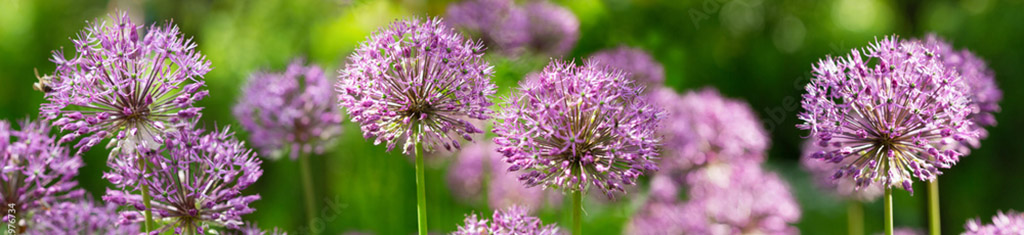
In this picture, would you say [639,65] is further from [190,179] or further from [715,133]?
[190,179]

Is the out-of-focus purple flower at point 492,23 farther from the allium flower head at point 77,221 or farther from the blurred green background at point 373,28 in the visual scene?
the allium flower head at point 77,221

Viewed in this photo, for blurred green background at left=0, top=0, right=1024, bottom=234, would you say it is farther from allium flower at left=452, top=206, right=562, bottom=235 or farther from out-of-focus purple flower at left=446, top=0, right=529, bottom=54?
allium flower at left=452, top=206, right=562, bottom=235

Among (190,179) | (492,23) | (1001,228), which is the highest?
(492,23)

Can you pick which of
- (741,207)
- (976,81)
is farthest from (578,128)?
(741,207)

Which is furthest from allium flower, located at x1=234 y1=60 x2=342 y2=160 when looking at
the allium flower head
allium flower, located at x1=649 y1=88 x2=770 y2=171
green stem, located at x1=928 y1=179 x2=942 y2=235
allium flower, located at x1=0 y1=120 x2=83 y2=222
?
green stem, located at x1=928 y1=179 x2=942 y2=235

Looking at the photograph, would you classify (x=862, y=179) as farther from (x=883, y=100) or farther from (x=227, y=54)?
(x=227, y=54)
